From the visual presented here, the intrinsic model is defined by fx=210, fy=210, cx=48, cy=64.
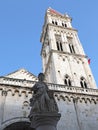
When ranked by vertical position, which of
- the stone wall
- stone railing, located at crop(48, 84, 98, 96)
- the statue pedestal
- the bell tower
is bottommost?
the statue pedestal

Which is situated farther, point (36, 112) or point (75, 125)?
point (75, 125)

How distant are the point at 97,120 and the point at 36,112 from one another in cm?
1081

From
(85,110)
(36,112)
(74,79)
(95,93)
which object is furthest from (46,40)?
(36,112)

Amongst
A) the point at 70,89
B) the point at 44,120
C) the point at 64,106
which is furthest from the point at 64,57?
the point at 44,120

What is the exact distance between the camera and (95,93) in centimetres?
1916

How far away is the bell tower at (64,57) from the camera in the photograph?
22656 mm

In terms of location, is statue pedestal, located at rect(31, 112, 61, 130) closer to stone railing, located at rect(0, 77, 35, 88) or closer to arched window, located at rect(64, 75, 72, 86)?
stone railing, located at rect(0, 77, 35, 88)

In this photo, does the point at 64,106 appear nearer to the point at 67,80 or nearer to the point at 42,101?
the point at 67,80

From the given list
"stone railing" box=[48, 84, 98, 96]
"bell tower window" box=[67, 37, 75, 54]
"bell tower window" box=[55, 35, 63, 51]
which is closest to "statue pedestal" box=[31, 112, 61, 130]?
"stone railing" box=[48, 84, 98, 96]

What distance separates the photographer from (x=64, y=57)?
2512cm

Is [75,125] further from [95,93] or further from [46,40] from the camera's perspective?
[46,40]

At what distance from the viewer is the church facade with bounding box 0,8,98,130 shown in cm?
1536

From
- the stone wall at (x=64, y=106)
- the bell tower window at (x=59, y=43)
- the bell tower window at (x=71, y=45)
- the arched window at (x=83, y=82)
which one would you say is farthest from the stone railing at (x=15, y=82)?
the bell tower window at (x=71, y=45)

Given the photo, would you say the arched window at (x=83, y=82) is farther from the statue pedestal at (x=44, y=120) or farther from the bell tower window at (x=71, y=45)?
the statue pedestal at (x=44, y=120)
